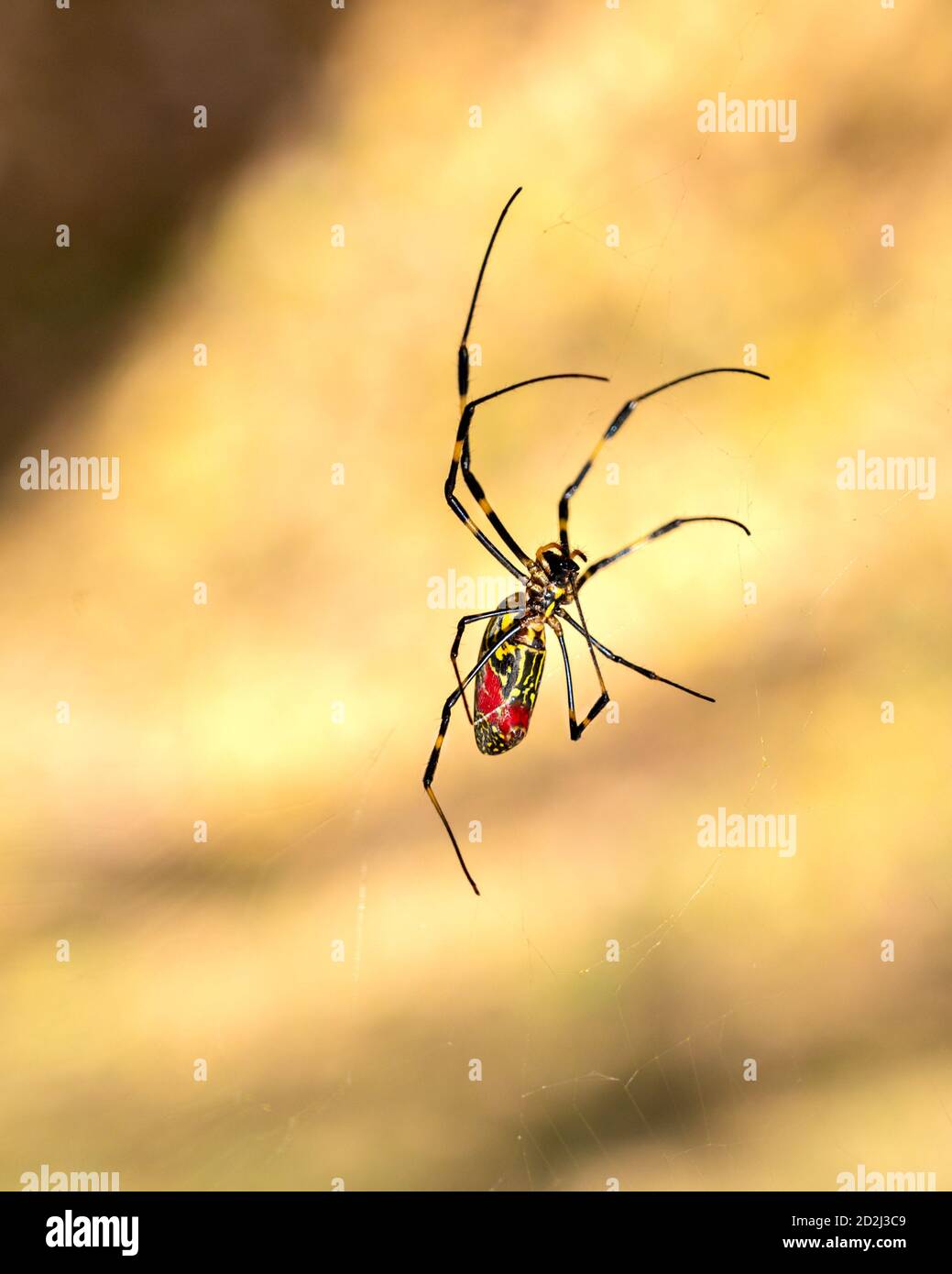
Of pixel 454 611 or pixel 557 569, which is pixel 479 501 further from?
pixel 454 611

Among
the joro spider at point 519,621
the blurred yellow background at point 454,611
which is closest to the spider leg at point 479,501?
the joro spider at point 519,621

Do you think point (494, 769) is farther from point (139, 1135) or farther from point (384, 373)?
point (139, 1135)

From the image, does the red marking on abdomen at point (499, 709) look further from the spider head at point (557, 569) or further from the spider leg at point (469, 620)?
the spider head at point (557, 569)

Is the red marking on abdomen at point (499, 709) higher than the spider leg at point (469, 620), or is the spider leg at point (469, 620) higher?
the spider leg at point (469, 620)

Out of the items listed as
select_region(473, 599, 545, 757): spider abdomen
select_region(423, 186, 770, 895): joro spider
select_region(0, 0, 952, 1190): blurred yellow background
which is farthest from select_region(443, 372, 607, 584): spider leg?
select_region(0, 0, 952, 1190): blurred yellow background

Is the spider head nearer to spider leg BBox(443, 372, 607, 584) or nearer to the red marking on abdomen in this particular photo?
spider leg BBox(443, 372, 607, 584)
